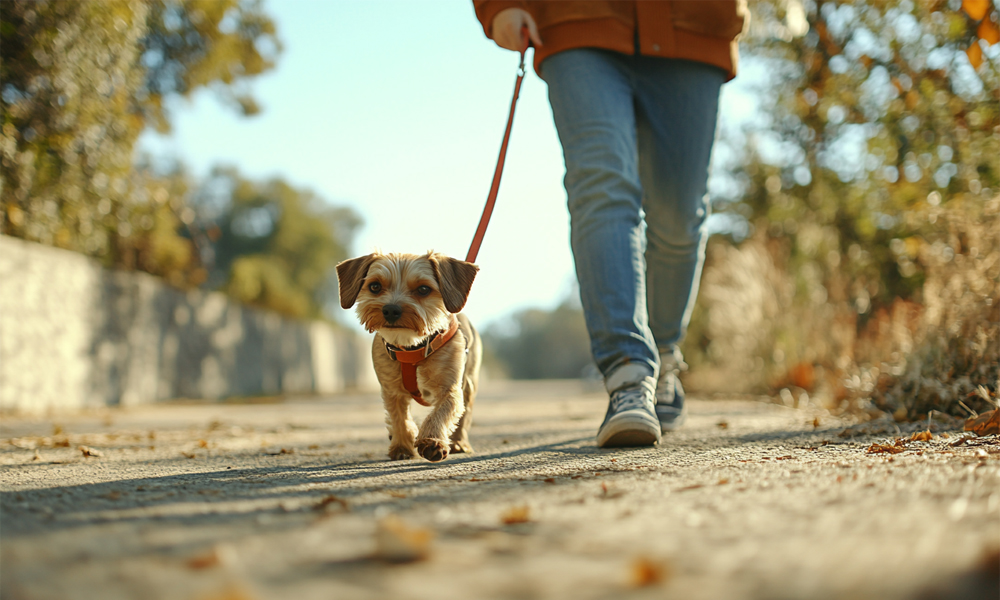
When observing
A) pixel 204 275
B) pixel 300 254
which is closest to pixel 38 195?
pixel 204 275

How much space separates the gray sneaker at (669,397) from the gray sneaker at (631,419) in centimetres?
76

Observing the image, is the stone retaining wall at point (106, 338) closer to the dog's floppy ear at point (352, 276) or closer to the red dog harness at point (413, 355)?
the dog's floppy ear at point (352, 276)

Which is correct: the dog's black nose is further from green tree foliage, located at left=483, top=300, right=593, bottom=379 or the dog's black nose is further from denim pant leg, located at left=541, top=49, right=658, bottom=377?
green tree foliage, located at left=483, top=300, right=593, bottom=379

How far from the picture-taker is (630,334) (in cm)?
299

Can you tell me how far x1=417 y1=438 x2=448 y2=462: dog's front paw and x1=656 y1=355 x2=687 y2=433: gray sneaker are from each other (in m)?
1.38

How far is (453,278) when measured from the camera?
3197mm

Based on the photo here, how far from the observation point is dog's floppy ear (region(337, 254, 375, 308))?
3.24 metres

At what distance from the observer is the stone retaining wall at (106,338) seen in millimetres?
8539

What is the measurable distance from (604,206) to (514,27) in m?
0.89

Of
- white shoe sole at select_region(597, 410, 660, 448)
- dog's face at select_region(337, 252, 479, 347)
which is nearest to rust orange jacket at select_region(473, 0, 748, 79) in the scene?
dog's face at select_region(337, 252, 479, 347)

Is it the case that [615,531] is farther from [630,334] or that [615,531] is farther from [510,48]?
[510,48]

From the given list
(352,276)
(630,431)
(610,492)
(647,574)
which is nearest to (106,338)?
(352,276)

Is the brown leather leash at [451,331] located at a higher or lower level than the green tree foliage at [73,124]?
lower

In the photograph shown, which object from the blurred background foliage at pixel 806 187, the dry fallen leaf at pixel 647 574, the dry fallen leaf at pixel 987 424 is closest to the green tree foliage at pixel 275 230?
the blurred background foliage at pixel 806 187
